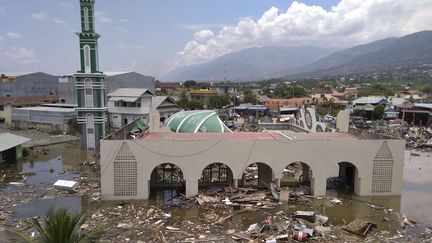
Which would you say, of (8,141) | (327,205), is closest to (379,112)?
(327,205)

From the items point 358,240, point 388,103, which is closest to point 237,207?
point 358,240

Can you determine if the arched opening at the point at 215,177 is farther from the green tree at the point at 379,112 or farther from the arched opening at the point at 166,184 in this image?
the green tree at the point at 379,112

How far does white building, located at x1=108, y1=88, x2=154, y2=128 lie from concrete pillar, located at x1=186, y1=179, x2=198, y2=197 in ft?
77.3

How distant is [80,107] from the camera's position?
100 feet

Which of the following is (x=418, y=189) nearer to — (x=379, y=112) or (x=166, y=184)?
(x=166, y=184)

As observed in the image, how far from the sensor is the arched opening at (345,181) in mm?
20016

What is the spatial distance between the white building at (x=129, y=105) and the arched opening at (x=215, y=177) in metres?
19.4

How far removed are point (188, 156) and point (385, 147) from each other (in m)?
10.5

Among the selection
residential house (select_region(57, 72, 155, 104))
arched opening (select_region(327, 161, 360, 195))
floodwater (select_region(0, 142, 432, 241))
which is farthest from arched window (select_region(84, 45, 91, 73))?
arched opening (select_region(327, 161, 360, 195))

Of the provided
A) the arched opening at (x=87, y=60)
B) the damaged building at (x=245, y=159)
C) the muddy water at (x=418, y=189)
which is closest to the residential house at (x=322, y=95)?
the muddy water at (x=418, y=189)

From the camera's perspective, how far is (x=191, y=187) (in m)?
18.7

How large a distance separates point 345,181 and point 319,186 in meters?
3.54

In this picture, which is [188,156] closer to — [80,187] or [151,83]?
[80,187]

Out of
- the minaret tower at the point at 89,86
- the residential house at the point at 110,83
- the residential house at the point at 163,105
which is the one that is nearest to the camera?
the minaret tower at the point at 89,86
